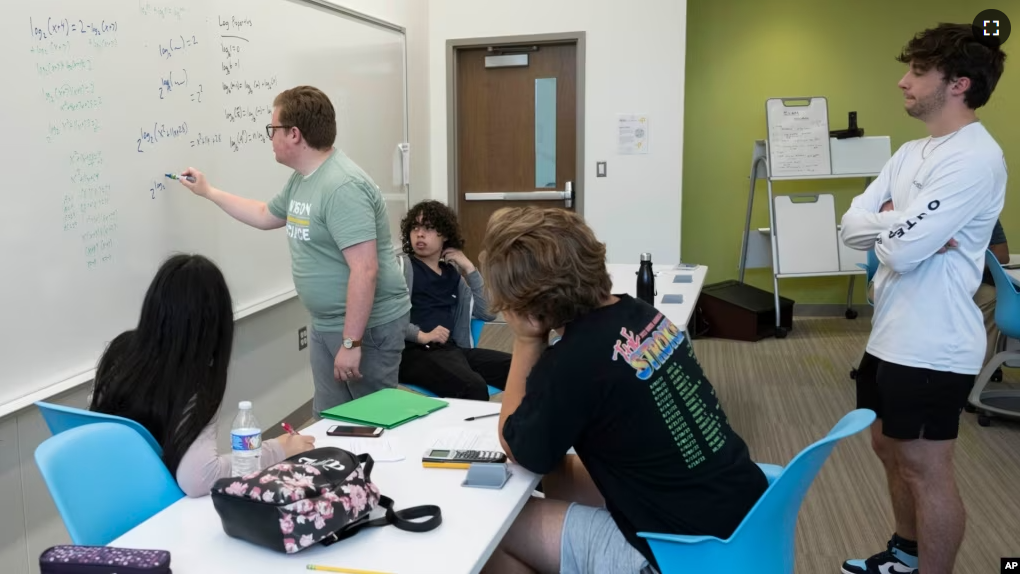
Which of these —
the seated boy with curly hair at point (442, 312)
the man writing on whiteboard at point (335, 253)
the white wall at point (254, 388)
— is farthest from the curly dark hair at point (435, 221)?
the white wall at point (254, 388)

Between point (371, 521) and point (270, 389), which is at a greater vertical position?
point (371, 521)

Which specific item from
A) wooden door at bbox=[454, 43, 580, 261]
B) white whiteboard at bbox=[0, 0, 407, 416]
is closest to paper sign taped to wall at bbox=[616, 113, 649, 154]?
wooden door at bbox=[454, 43, 580, 261]

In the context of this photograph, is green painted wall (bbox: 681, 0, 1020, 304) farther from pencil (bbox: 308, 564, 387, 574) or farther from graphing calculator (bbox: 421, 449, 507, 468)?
pencil (bbox: 308, 564, 387, 574)

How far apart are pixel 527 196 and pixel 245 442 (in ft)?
14.6

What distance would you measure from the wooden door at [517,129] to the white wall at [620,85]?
0.50 feet

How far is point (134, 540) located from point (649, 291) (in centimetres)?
216

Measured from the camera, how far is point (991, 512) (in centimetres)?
291

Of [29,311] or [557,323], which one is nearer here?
[557,323]

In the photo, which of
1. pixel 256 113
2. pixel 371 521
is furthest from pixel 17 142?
pixel 371 521

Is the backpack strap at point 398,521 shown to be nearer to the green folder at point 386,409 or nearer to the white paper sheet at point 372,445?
the white paper sheet at point 372,445

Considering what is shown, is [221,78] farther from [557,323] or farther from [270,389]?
[557,323]

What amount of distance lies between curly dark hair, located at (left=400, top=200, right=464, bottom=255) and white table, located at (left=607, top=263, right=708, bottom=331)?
0.68 meters

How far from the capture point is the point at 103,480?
1.46m

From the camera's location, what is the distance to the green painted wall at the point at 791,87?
19.0ft
